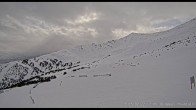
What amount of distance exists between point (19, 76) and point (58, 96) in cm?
19248

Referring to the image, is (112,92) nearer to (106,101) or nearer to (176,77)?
(106,101)

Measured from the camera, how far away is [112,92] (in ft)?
33.2

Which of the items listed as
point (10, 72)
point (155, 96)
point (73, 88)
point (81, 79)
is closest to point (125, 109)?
point (155, 96)

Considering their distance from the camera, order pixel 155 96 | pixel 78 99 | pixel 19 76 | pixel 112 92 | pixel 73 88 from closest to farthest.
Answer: pixel 155 96 → pixel 78 99 → pixel 112 92 → pixel 73 88 → pixel 19 76

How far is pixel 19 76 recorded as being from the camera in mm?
183875

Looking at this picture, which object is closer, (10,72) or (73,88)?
(73,88)

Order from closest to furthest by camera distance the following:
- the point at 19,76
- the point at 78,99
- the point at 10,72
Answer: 1. the point at 78,99
2. the point at 19,76
3. the point at 10,72

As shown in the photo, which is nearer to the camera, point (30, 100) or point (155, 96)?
point (155, 96)

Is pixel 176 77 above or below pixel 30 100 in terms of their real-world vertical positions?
above

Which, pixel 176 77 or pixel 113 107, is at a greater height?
pixel 176 77

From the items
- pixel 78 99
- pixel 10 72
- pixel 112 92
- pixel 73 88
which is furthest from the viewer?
pixel 10 72

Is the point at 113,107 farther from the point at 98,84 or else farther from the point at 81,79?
the point at 81,79

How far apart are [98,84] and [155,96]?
466 centimetres

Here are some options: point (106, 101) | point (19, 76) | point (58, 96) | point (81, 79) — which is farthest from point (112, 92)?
point (19, 76)
